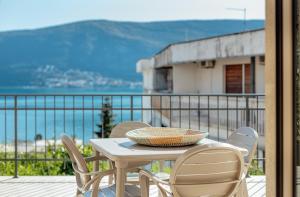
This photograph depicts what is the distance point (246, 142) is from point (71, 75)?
38308 mm

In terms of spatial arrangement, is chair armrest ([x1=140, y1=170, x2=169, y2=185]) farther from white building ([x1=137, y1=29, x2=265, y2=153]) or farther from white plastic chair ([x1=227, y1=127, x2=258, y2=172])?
white building ([x1=137, y1=29, x2=265, y2=153])

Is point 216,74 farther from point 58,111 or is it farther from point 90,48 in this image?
point 90,48

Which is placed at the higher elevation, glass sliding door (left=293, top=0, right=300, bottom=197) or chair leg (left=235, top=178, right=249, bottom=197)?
glass sliding door (left=293, top=0, right=300, bottom=197)

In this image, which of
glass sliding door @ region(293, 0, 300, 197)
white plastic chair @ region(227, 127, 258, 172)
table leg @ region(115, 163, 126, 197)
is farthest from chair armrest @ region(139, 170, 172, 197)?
glass sliding door @ region(293, 0, 300, 197)

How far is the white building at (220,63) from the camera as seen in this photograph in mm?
12547

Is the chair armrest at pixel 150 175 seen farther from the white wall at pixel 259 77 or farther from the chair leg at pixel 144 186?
the white wall at pixel 259 77

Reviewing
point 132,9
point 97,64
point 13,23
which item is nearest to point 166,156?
point 97,64

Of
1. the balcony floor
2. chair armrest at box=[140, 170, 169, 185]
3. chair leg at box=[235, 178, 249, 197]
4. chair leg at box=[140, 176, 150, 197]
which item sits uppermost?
chair armrest at box=[140, 170, 169, 185]

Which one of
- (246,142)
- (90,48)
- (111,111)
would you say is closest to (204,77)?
(111,111)

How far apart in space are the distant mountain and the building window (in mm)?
25313

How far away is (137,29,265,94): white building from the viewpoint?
12547 millimetres

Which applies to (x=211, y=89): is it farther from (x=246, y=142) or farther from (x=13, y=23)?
(x=13, y=23)

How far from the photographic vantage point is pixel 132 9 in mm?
49062

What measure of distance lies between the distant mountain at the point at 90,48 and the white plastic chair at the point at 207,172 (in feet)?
121
